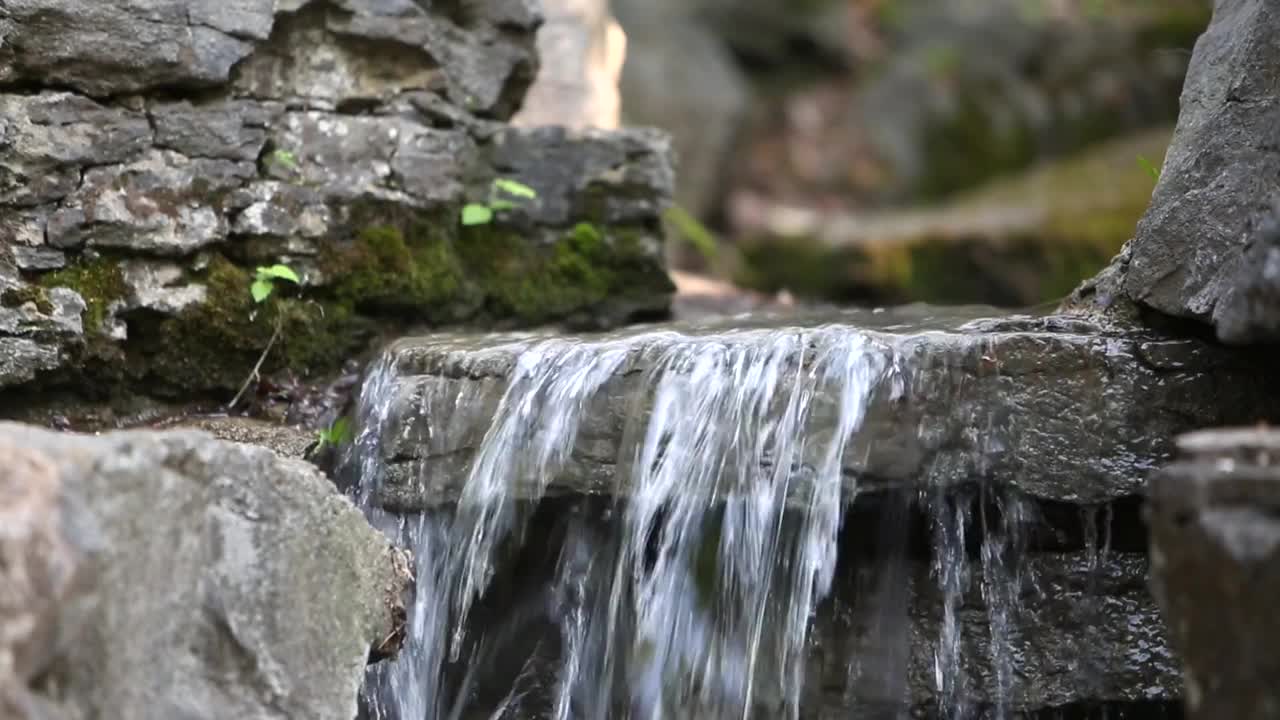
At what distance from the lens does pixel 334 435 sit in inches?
165

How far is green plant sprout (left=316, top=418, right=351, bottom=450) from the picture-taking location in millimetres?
4121

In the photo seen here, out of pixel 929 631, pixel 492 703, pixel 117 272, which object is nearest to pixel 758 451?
pixel 929 631

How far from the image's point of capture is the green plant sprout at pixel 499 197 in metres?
4.80

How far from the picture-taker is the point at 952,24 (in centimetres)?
1366

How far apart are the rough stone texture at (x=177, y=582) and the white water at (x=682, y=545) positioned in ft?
2.45

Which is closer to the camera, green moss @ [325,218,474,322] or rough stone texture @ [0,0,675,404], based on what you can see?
rough stone texture @ [0,0,675,404]

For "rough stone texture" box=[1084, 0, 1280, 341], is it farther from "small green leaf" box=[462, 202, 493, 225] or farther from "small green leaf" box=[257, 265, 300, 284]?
"small green leaf" box=[257, 265, 300, 284]

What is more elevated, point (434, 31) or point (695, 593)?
point (434, 31)

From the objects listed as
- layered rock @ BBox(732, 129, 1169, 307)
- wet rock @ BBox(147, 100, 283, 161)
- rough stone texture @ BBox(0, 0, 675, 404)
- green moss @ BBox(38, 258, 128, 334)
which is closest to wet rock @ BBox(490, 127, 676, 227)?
rough stone texture @ BBox(0, 0, 675, 404)

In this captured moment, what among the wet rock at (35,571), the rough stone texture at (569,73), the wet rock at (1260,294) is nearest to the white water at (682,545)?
the wet rock at (1260,294)

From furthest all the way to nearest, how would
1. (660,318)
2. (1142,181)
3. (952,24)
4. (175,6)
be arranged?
(952,24) → (1142,181) → (660,318) → (175,6)

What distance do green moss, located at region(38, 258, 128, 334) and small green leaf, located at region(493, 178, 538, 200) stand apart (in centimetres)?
145

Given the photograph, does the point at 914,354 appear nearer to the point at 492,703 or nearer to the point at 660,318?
the point at 492,703

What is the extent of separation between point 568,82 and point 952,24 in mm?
8117
